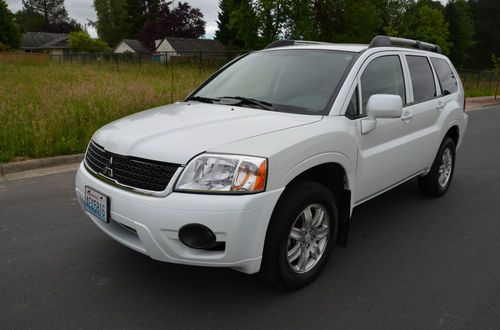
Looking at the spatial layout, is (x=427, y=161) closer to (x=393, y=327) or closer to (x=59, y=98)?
(x=393, y=327)

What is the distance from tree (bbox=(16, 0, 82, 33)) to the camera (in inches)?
3942

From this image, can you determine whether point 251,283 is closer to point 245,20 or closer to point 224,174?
point 224,174

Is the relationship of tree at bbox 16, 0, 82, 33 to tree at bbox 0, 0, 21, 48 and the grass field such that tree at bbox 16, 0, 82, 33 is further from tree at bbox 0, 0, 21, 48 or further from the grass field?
the grass field

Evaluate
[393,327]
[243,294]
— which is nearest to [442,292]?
[393,327]

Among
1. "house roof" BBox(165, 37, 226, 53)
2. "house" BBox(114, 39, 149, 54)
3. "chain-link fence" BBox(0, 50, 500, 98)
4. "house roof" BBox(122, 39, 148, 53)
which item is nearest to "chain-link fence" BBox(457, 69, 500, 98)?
"chain-link fence" BBox(0, 50, 500, 98)

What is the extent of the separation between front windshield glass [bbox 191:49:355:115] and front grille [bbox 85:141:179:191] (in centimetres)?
113

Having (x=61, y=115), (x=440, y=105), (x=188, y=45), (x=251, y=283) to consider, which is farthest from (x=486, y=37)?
(x=251, y=283)

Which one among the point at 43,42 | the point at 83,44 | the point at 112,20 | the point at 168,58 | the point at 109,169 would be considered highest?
the point at 112,20

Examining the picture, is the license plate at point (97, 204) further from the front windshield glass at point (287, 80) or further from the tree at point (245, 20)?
the tree at point (245, 20)

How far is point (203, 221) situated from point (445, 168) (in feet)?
12.2

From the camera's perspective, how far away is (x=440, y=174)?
5.04m

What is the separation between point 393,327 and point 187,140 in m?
1.67

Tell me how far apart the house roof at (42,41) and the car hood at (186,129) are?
81838mm

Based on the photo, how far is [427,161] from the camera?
455 cm
